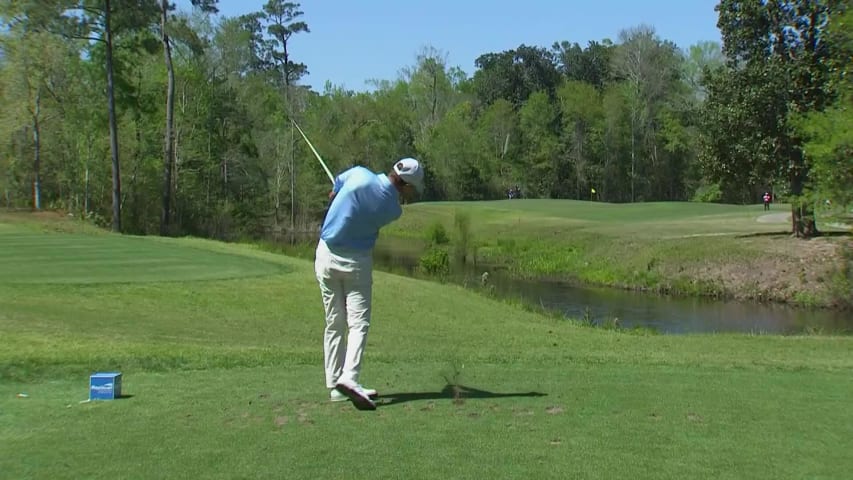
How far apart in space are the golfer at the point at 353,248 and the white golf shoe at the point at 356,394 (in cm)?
4

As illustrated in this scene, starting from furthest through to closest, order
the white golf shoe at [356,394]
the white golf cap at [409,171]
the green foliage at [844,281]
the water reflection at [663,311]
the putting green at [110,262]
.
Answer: the green foliage at [844,281], the water reflection at [663,311], the putting green at [110,262], the white golf cap at [409,171], the white golf shoe at [356,394]

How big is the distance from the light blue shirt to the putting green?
12737 millimetres

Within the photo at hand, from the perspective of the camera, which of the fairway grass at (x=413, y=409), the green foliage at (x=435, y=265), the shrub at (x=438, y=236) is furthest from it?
the shrub at (x=438, y=236)

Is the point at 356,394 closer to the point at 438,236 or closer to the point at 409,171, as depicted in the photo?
the point at 409,171

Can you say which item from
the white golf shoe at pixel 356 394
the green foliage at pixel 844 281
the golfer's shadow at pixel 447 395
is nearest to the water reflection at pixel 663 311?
the green foliage at pixel 844 281

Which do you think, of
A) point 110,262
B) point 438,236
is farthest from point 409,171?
point 438,236

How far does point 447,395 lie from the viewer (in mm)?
7434

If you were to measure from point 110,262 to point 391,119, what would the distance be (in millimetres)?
72175

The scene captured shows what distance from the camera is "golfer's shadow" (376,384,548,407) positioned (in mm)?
7195

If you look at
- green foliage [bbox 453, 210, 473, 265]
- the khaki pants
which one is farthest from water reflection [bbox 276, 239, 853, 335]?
the khaki pants

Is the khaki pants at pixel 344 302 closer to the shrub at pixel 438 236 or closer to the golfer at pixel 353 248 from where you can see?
the golfer at pixel 353 248

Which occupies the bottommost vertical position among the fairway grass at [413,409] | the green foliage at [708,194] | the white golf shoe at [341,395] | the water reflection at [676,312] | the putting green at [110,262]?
the water reflection at [676,312]

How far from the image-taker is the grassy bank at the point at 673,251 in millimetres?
32500

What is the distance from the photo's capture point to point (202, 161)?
64.2m
